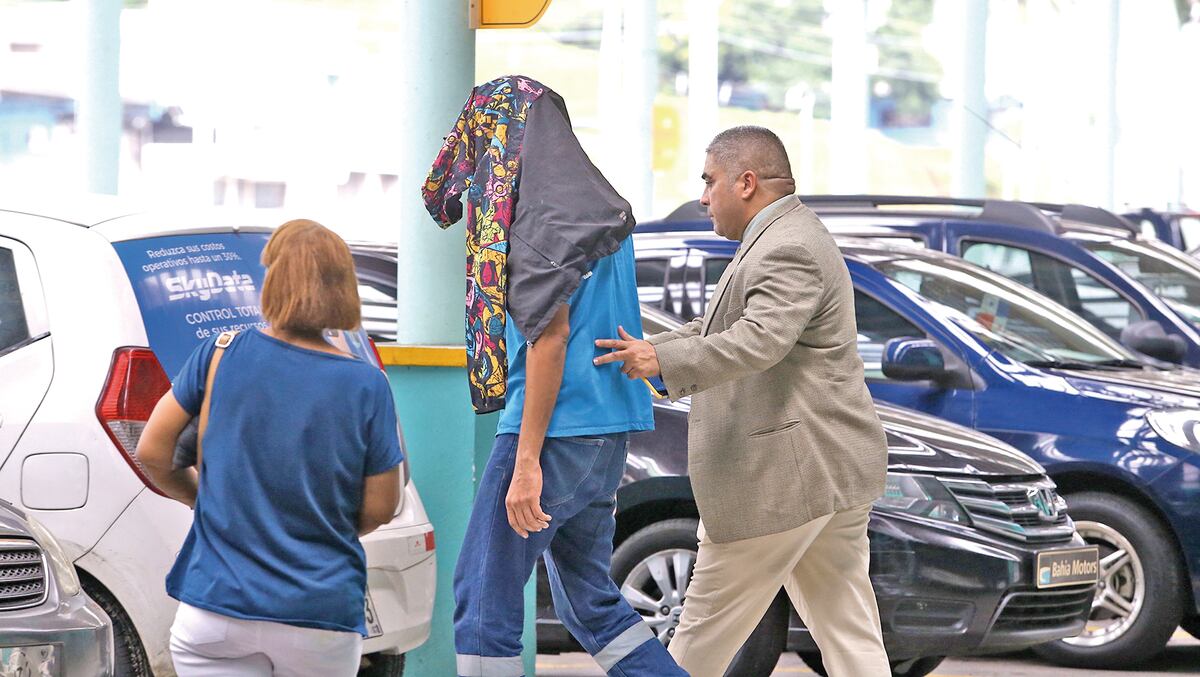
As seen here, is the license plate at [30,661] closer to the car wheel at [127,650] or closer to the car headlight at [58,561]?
the car headlight at [58,561]

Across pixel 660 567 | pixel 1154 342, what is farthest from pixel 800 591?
pixel 1154 342

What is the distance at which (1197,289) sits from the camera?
1072cm

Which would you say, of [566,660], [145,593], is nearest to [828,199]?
[566,660]

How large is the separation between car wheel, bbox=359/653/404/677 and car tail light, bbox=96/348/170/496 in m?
0.96

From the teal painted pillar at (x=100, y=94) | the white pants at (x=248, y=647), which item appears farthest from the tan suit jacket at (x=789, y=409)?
the teal painted pillar at (x=100, y=94)

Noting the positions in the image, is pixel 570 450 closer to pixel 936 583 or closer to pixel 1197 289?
pixel 936 583

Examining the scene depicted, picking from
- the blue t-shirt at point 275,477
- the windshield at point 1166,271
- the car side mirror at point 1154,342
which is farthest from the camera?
the windshield at point 1166,271

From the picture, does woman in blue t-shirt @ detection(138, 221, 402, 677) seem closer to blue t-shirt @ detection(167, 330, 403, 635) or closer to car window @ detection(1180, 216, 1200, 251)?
blue t-shirt @ detection(167, 330, 403, 635)

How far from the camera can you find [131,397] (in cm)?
469

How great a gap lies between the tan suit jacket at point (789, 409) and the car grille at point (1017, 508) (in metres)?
1.63

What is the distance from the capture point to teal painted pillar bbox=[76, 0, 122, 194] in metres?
12.3

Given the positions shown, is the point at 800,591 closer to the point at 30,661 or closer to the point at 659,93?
the point at 30,661

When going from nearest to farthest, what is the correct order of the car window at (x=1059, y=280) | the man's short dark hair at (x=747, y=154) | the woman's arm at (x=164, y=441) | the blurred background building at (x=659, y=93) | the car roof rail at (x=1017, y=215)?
the woman's arm at (x=164, y=441)
the man's short dark hair at (x=747, y=154)
the car window at (x=1059, y=280)
the car roof rail at (x=1017, y=215)
the blurred background building at (x=659, y=93)

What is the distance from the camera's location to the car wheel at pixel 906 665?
22.3ft
